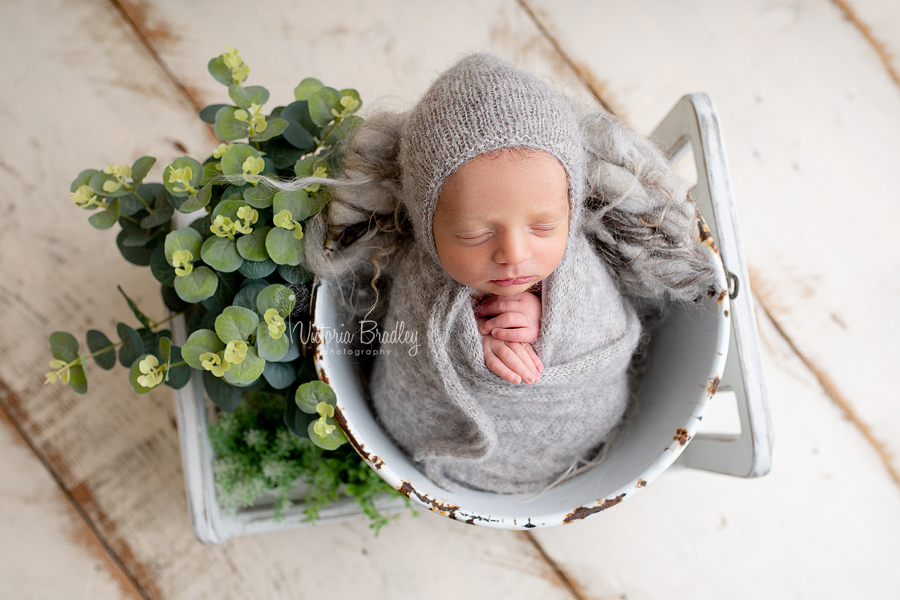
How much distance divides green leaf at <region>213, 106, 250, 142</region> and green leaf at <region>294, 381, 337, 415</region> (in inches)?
13.4

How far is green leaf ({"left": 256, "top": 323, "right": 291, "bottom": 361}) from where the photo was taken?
0.72m

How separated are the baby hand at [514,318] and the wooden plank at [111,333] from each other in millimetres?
577

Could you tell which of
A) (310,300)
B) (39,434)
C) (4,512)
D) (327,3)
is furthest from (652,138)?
(4,512)

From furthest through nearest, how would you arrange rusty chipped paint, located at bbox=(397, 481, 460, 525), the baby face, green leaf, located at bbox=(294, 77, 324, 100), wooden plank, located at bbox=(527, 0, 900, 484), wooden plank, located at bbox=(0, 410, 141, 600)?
1. wooden plank, located at bbox=(527, 0, 900, 484)
2. wooden plank, located at bbox=(0, 410, 141, 600)
3. green leaf, located at bbox=(294, 77, 324, 100)
4. rusty chipped paint, located at bbox=(397, 481, 460, 525)
5. the baby face

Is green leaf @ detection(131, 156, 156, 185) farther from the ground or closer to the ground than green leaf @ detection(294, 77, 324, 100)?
closer to the ground

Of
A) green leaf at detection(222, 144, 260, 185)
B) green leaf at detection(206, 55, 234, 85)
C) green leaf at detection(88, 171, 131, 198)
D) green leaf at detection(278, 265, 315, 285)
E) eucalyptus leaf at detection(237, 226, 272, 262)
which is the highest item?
green leaf at detection(206, 55, 234, 85)

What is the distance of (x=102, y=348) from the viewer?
0.85m

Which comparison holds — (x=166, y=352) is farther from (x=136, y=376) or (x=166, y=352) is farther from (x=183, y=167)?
(x=183, y=167)

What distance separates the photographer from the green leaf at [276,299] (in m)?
0.73

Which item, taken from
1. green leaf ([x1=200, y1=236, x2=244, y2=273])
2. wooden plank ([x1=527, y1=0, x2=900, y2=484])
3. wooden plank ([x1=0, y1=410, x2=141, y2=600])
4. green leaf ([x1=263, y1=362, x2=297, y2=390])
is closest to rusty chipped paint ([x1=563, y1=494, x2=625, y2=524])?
green leaf ([x1=263, y1=362, x2=297, y2=390])

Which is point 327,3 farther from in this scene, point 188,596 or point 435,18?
point 188,596

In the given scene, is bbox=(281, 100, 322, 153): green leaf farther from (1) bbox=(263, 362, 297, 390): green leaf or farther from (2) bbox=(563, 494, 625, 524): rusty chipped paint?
(2) bbox=(563, 494, 625, 524): rusty chipped paint

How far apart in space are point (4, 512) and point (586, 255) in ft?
3.94

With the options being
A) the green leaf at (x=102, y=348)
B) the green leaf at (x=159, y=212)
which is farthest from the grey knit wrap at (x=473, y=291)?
the green leaf at (x=102, y=348)
